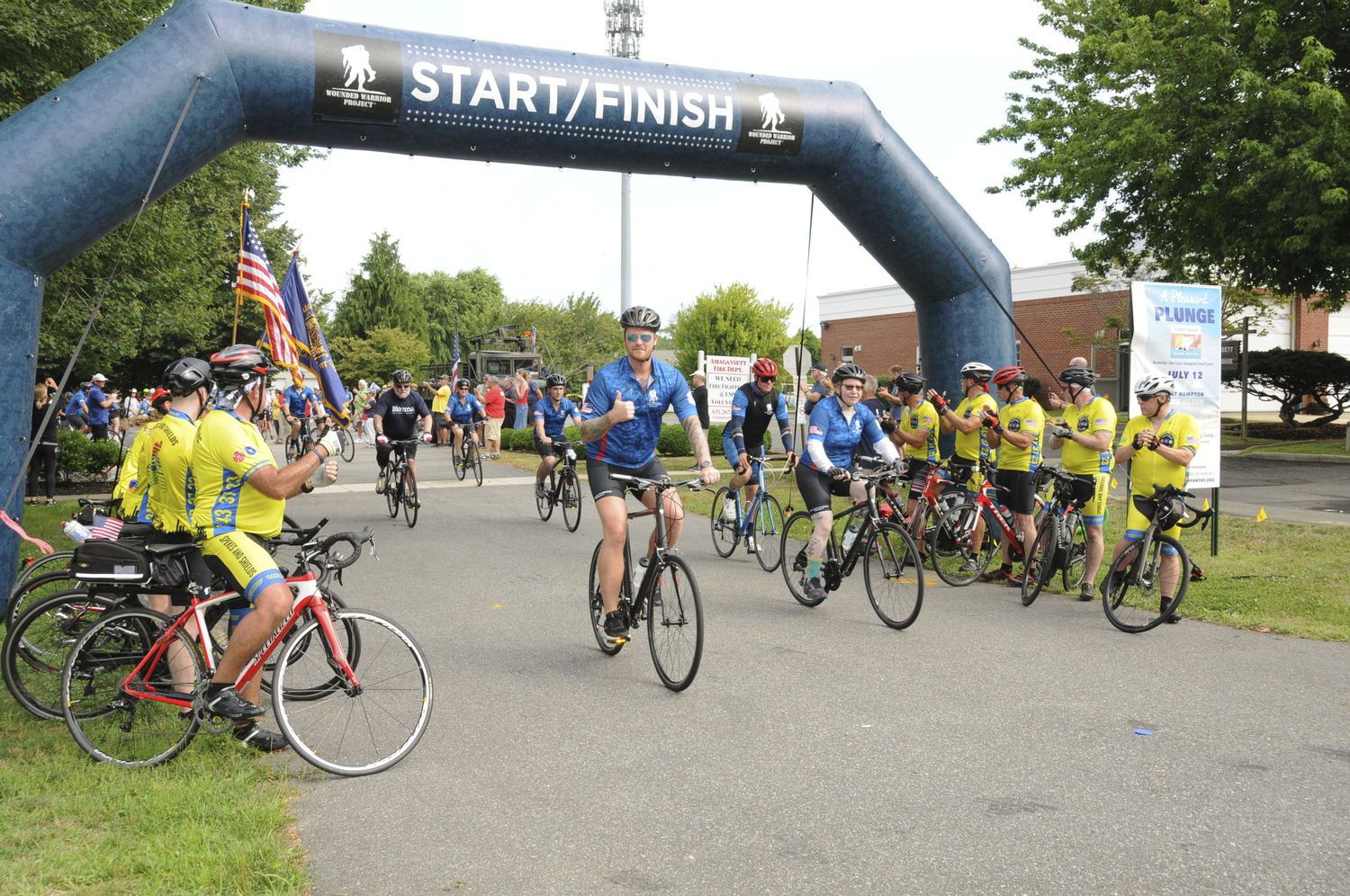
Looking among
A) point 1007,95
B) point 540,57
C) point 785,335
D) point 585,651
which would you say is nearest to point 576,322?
point 785,335

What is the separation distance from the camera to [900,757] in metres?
4.62

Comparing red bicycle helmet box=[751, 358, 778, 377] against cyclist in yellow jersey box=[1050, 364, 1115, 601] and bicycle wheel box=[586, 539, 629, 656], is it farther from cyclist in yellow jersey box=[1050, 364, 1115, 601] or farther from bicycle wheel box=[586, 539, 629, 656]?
bicycle wheel box=[586, 539, 629, 656]

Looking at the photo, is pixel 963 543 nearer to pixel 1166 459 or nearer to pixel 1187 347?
pixel 1166 459

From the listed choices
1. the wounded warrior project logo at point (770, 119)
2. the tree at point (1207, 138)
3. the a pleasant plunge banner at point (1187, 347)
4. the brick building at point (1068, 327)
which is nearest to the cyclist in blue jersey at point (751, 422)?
the wounded warrior project logo at point (770, 119)

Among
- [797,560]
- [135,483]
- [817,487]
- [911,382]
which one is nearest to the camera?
[135,483]

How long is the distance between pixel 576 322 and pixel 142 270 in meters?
Result: 44.7

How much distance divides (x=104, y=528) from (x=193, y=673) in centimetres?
136

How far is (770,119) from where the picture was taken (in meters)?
10.5

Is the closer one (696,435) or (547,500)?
(696,435)

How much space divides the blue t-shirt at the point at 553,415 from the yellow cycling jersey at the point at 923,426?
486 cm

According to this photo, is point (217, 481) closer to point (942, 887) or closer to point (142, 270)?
point (942, 887)

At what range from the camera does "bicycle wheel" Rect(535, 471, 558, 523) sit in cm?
1298

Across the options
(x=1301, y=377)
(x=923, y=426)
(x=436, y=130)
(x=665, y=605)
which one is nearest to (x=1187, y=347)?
(x=923, y=426)

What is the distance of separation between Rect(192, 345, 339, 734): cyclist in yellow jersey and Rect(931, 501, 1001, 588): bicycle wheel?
19.3 feet
